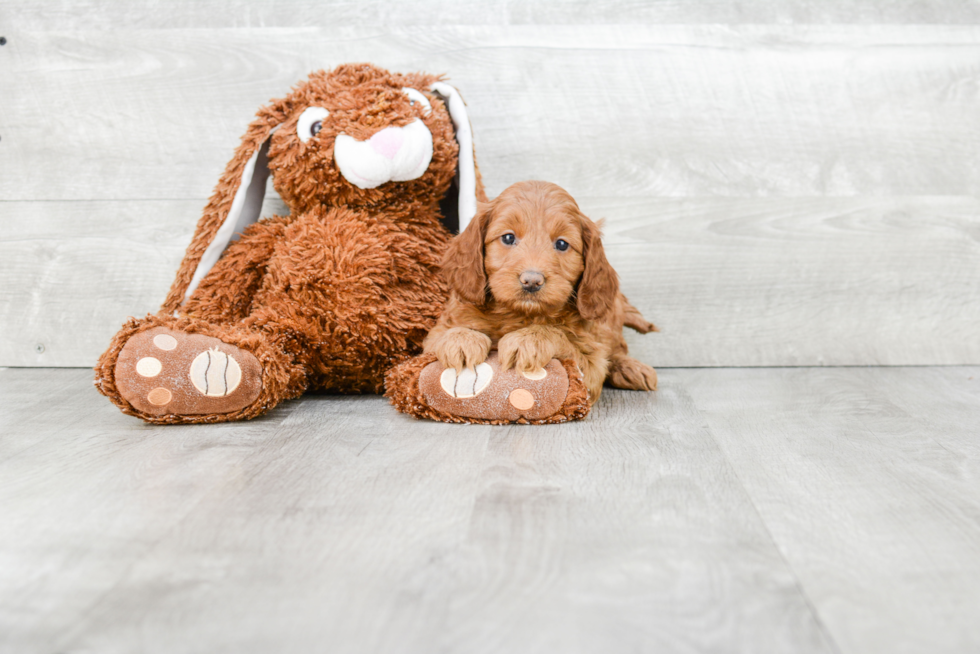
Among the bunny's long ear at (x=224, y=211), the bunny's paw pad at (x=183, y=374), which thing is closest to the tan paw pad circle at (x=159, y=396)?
the bunny's paw pad at (x=183, y=374)

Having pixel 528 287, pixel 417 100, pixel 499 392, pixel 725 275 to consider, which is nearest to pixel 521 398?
pixel 499 392

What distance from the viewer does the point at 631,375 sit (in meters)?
1.65

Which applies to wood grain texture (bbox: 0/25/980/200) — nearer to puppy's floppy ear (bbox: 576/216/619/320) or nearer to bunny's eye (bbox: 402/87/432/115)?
bunny's eye (bbox: 402/87/432/115)

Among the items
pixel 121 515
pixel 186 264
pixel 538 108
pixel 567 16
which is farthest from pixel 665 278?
pixel 121 515

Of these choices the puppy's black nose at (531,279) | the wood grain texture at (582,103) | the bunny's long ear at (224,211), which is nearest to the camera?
the puppy's black nose at (531,279)

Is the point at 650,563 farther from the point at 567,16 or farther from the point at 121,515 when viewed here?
the point at 567,16

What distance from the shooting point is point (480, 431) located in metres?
1.30

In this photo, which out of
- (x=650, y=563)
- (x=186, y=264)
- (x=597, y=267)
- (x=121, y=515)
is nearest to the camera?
(x=650, y=563)

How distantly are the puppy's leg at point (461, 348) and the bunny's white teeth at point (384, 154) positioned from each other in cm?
34

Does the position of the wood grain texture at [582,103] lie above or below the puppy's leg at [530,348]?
above

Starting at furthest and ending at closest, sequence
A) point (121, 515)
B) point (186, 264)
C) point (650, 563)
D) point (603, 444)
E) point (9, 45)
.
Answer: point (9, 45) → point (186, 264) → point (603, 444) → point (121, 515) → point (650, 563)

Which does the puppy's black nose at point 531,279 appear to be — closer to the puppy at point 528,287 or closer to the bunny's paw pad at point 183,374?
the puppy at point 528,287

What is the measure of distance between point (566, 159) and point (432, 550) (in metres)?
1.19

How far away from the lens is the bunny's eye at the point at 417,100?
153 centimetres
